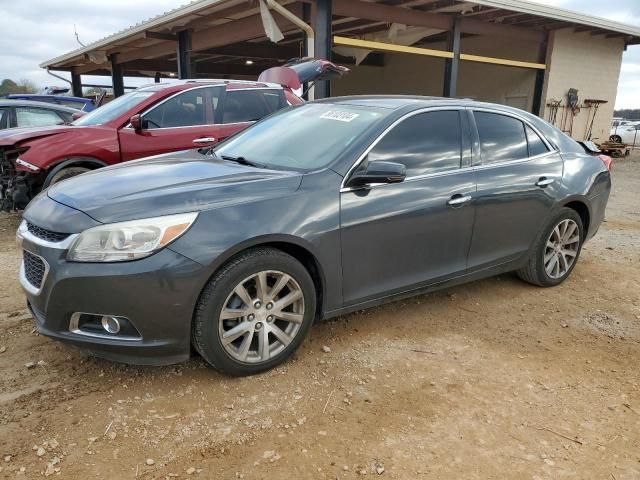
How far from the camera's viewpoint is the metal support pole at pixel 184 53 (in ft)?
46.3

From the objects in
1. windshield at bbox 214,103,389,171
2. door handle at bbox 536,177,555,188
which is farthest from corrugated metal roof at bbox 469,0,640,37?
windshield at bbox 214,103,389,171

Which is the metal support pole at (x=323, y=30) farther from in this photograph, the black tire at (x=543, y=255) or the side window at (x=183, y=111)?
the black tire at (x=543, y=255)

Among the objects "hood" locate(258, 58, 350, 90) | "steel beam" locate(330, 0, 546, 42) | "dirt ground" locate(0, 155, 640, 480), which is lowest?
"dirt ground" locate(0, 155, 640, 480)

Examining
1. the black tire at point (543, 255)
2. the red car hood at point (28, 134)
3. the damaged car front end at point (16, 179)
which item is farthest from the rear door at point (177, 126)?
the black tire at point (543, 255)

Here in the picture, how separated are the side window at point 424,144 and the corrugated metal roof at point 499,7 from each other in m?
8.52

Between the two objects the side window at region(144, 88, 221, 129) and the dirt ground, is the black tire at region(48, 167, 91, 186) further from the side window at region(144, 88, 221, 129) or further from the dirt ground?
the dirt ground

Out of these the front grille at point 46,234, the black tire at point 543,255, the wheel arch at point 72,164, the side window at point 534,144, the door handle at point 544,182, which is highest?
the side window at point 534,144

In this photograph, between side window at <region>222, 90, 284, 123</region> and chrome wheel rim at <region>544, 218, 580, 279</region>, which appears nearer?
chrome wheel rim at <region>544, 218, 580, 279</region>

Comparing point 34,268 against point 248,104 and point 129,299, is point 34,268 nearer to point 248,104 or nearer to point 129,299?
point 129,299

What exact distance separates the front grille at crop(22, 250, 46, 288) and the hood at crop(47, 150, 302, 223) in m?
0.34

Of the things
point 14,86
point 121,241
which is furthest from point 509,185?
point 14,86

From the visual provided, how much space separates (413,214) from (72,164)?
4641 millimetres

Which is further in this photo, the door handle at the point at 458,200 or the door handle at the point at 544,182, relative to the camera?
the door handle at the point at 544,182

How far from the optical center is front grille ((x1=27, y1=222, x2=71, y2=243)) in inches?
105
